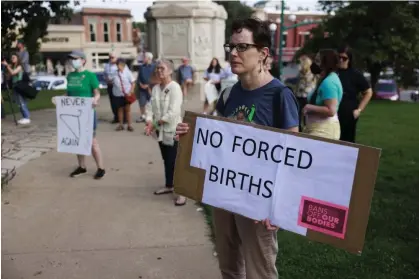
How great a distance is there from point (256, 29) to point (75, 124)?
13.5 ft

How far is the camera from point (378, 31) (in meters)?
26.8

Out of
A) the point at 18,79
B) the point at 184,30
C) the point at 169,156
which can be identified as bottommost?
the point at 169,156

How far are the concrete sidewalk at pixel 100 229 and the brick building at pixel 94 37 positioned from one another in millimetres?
54885

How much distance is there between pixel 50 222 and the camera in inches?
185

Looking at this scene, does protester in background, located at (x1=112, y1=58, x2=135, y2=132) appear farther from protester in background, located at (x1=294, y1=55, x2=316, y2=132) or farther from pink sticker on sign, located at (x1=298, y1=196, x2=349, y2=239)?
pink sticker on sign, located at (x1=298, y1=196, x2=349, y2=239)

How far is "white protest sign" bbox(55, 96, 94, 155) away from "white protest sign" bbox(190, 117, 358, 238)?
3.56 m

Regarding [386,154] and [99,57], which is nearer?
[386,154]

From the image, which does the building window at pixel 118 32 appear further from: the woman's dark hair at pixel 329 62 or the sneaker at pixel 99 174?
the woman's dark hair at pixel 329 62

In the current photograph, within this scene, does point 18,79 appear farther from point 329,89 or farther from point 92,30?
point 92,30

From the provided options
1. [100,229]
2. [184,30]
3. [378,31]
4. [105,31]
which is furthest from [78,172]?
[105,31]

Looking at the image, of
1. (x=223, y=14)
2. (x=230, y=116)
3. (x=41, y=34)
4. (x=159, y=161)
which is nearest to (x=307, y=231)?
(x=230, y=116)

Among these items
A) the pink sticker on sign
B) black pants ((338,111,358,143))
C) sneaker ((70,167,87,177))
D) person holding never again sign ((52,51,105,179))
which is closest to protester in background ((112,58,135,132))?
person holding never again sign ((52,51,105,179))

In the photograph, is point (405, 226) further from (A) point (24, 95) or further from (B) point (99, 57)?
(B) point (99, 57)

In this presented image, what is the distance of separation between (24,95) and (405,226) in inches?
360
